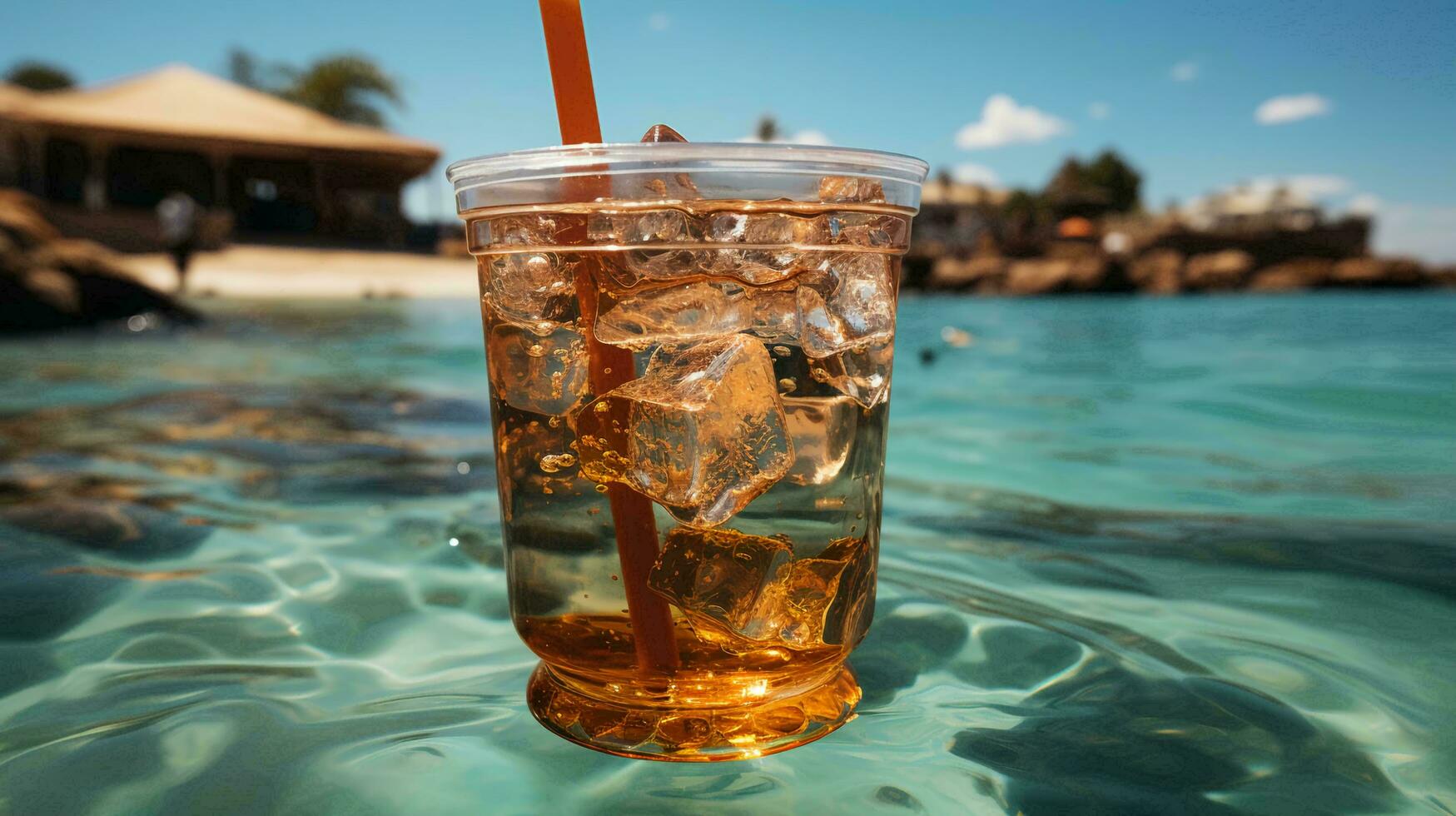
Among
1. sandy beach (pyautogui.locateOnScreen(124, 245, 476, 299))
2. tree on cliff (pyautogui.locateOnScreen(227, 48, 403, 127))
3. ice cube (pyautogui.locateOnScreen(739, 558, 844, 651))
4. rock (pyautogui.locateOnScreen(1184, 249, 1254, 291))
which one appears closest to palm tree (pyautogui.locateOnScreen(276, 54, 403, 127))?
tree on cliff (pyautogui.locateOnScreen(227, 48, 403, 127))

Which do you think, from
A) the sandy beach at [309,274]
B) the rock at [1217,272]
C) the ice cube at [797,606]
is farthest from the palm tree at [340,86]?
the ice cube at [797,606]

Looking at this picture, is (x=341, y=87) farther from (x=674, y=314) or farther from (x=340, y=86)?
(x=674, y=314)

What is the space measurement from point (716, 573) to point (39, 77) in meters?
55.0

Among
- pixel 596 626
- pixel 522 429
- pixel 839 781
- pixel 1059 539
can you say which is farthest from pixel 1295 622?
pixel 522 429

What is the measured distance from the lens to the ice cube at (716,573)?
974 millimetres

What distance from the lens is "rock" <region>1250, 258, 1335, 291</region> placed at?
116 ft

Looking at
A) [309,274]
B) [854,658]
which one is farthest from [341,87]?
[854,658]

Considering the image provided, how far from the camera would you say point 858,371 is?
1023 mm

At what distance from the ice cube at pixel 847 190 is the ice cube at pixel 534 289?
261 mm

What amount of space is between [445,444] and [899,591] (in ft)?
6.72

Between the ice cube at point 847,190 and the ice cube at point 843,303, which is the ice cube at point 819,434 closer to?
the ice cube at point 843,303

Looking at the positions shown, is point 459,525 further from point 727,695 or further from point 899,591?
point 727,695

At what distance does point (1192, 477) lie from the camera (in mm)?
3074

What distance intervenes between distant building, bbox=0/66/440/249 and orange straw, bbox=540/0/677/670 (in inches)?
899
